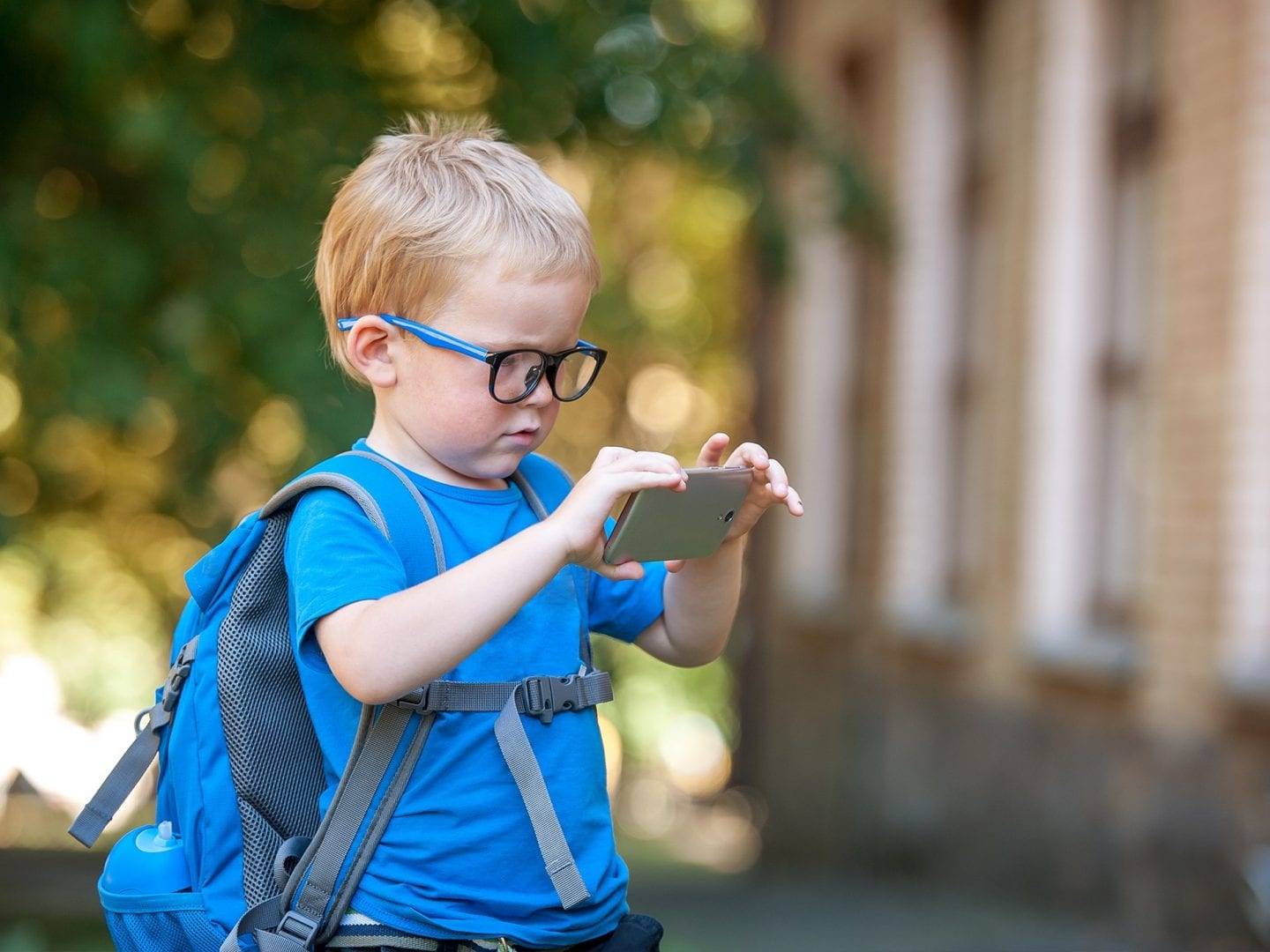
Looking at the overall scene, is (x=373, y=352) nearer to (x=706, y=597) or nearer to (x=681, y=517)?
(x=681, y=517)

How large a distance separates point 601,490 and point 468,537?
220 mm

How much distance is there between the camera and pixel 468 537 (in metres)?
1.97

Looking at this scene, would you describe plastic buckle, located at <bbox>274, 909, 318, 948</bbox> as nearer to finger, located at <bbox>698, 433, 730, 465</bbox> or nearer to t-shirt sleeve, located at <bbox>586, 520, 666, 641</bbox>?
t-shirt sleeve, located at <bbox>586, 520, 666, 641</bbox>

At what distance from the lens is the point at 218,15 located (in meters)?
5.45

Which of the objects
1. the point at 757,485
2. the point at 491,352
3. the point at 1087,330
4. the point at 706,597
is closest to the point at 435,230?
the point at 491,352

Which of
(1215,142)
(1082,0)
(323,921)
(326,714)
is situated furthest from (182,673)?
(1082,0)

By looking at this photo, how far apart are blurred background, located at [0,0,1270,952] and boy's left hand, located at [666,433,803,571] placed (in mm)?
1840

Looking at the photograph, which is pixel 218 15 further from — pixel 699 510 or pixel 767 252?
pixel 699 510

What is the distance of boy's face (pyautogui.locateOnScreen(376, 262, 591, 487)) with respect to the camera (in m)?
1.94

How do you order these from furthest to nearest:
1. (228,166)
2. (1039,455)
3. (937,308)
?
(937,308) → (1039,455) → (228,166)

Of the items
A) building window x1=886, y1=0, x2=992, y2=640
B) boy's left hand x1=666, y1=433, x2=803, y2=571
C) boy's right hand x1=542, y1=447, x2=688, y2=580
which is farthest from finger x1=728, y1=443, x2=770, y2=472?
building window x1=886, y1=0, x2=992, y2=640

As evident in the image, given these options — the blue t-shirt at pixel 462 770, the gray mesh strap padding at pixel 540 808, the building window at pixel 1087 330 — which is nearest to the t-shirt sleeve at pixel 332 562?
the blue t-shirt at pixel 462 770

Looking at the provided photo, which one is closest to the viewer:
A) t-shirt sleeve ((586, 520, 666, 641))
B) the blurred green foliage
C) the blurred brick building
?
t-shirt sleeve ((586, 520, 666, 641))

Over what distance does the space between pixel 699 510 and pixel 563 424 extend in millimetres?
16200
